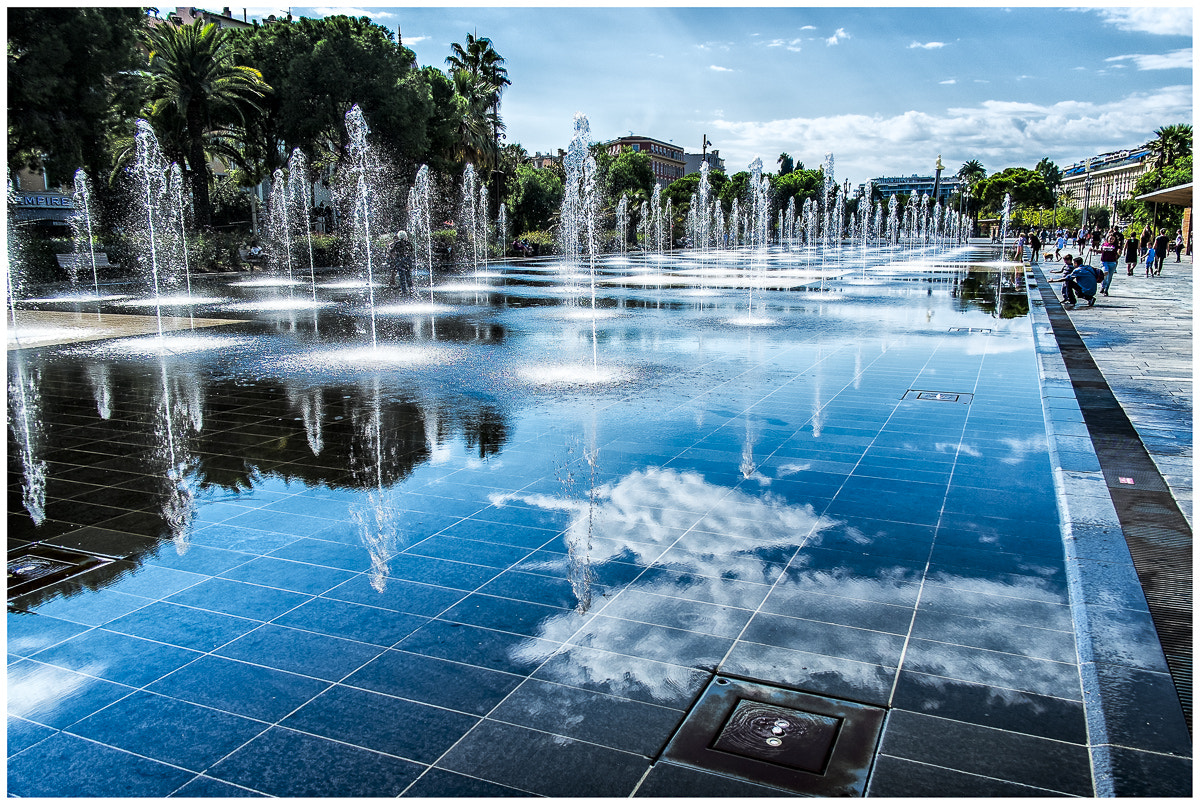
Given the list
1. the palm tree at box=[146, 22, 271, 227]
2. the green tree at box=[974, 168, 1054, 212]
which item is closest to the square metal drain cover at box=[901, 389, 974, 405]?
the palm tree at box=[146, 22, 271, 227]

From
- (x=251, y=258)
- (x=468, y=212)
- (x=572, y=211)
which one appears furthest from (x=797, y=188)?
(x=251, y=258)

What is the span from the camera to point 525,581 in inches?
153

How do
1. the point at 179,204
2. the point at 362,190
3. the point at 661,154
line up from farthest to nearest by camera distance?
the point at 661,154
the point at 362,190
the point at 179,204

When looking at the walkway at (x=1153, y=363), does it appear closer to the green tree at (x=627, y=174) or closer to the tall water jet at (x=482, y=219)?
the tall water jet at (x=482, y=219)

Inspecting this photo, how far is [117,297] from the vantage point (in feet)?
62.9

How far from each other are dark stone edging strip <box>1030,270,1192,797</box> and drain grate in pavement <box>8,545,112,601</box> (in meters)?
4.37

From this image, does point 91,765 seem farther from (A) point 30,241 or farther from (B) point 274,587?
(A) point 30,241

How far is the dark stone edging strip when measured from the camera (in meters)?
2.61

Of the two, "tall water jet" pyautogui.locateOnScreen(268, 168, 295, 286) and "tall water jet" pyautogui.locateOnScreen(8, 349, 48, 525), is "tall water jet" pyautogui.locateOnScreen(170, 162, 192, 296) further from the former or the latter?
"tall water jet" pyautogui.locateOnScreen(8, 349, 48, 525)

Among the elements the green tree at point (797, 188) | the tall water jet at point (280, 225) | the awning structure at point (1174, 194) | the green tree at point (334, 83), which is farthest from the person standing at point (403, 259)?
the green tree at point (797, 188)

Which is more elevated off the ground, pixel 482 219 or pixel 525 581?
pixel 482 219

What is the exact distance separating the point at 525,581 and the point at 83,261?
27.3 metres

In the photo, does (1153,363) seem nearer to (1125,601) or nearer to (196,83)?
(1125,601)

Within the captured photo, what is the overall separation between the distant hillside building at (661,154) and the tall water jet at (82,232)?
87652 millimetres
